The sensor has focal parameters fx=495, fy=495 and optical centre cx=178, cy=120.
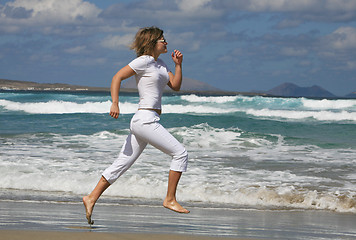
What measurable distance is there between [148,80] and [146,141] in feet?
1.76

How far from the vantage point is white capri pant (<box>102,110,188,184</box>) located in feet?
14.0

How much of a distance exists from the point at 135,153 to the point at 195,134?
417 inches

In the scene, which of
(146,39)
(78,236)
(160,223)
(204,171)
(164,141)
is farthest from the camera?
(204,171)

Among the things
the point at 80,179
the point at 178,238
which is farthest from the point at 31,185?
the point at 178,238

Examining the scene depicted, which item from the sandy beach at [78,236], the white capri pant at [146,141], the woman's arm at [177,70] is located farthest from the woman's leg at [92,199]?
the woman's arm at [177,70]

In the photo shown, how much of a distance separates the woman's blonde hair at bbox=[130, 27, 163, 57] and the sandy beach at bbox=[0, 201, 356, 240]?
1.59m

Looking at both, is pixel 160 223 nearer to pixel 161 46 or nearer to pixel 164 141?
pixel 164 141

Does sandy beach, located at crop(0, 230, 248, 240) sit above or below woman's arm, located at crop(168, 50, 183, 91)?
below

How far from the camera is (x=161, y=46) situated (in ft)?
14.5

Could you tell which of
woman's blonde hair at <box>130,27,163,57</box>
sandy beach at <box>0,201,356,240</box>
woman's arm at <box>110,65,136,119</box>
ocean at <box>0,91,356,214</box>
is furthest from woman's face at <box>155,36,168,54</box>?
ocean at <box>0,91,356,214</box>

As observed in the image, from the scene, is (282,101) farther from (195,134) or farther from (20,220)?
(20,220)

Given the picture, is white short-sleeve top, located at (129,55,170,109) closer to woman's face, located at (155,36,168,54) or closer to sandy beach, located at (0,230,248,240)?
woman's face, located at (155,36,168,54)

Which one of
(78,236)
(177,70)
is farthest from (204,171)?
(78,236)

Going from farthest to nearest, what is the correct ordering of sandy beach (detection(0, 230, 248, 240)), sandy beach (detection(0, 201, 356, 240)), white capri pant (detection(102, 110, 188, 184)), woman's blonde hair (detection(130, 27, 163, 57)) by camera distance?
woman's blonde hair (detection(130, 27, 163, 57)) → white capri pant (detection(102, 110, 188, 184)) → sandy beach (detection(0, 201, 356, 240)) → sandy beach (detection(0, 230, 248, 240))
